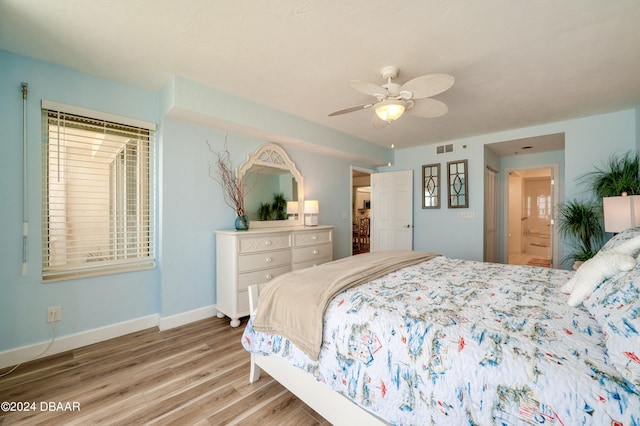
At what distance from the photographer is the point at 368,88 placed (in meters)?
2.00

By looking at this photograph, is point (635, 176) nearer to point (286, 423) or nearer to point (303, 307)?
point (303, 307)

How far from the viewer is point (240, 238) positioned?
2.86 meters

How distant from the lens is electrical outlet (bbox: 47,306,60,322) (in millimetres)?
2277

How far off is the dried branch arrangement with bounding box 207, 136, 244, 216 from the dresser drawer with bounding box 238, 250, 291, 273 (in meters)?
0.57

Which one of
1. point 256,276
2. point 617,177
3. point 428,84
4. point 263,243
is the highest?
point 428,84

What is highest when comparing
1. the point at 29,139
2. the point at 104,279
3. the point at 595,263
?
the point at 29,139

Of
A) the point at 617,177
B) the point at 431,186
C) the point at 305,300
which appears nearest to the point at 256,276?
the point at 305,300

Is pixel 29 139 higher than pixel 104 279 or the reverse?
higher

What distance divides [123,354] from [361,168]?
14.1ft

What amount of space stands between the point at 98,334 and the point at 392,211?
454 centimetres

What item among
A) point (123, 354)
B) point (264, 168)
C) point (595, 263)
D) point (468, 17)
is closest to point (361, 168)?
point (264, 168)

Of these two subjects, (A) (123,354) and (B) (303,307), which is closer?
(B) (303,307)

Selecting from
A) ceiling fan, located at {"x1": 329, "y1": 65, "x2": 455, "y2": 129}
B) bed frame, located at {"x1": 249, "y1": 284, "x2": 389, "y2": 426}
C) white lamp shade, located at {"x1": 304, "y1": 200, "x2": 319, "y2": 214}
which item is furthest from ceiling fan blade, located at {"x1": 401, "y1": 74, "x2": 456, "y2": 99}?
white lamp shade, located at {"x1": 304, "y1": 200, "x2": 319, "y2": 214}

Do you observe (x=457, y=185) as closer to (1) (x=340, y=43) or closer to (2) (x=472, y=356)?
(1) (x=340, y=43)
